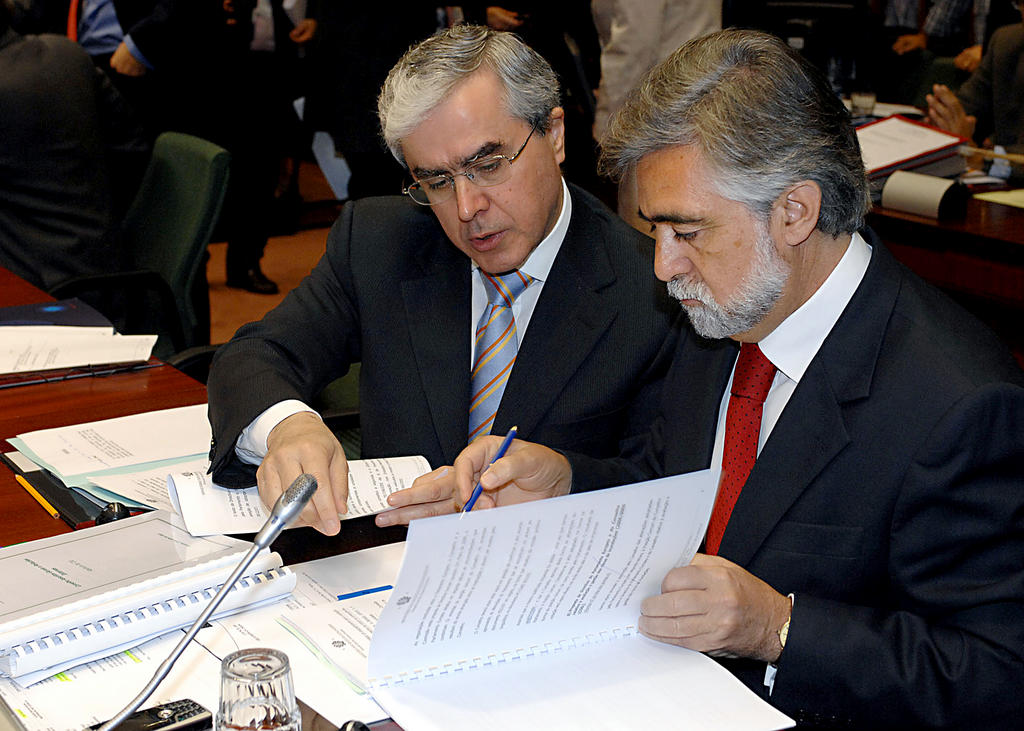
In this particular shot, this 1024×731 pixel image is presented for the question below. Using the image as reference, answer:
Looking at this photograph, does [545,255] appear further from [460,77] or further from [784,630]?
[784,630]

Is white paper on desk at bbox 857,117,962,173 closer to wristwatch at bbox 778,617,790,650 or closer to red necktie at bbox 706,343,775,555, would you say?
red necktie at bbox 706,343,775,555

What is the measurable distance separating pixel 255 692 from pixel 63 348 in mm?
1587

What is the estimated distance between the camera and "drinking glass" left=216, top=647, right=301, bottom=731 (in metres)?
0.99

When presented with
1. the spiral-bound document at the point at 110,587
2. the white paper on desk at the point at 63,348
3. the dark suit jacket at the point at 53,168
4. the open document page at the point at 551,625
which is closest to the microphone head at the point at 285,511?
the open document page at the point at 551,625

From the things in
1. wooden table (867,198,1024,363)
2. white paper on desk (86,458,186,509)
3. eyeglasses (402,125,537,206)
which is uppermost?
eyeglasses (402,125,537,206)

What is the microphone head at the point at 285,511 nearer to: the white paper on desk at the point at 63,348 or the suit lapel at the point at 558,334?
the suit lapel at the point at 558,334

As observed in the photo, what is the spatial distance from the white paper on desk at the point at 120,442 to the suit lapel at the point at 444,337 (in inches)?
15.9

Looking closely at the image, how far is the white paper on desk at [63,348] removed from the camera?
230 cm

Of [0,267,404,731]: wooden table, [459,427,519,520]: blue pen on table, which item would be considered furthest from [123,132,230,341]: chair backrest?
[459,427,519,520]: blue pen on table

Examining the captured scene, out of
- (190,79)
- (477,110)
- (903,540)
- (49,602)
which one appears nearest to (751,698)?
(903,540)

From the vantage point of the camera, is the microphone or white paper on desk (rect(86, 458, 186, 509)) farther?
white paper on desk (rect(86, 458, 186, 509))

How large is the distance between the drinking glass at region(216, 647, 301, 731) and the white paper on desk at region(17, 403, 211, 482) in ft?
2.85

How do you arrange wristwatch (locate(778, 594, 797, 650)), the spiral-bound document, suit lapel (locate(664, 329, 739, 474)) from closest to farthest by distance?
the spiral-bound document
wristwatch (locate(778, 594, 797, 650))
suit lapel (locate(664, 329, 739, 474))

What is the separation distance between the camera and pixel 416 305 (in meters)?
2.05
